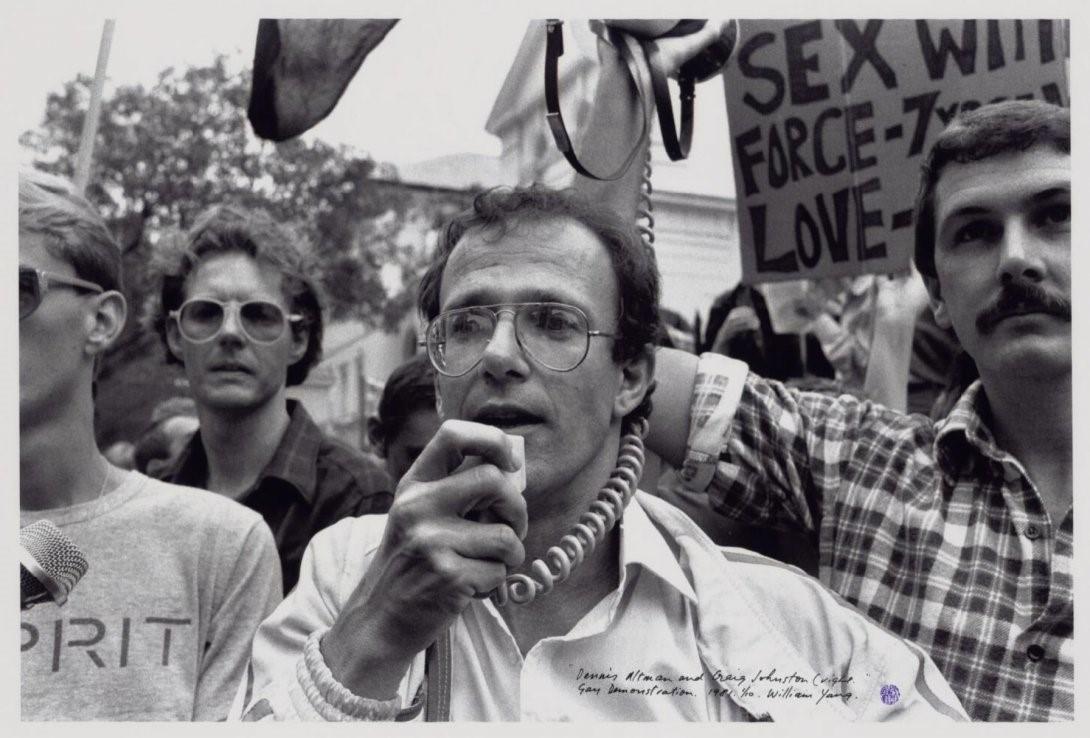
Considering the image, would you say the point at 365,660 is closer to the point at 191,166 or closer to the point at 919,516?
the point at 919,516

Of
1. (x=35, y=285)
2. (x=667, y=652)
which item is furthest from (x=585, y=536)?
(x=35, y=285)

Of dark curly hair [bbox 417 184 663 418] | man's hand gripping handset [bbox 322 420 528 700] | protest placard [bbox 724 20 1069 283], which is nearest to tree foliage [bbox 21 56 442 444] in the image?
protest placard [bbox 724 20 1069 283]

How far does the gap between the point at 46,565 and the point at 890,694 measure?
1464 millimetres

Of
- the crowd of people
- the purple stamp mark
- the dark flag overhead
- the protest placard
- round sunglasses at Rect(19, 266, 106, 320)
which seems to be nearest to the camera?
the crowd of people

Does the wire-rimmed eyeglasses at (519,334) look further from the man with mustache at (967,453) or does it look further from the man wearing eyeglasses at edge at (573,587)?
the man with mustache at (967,453)

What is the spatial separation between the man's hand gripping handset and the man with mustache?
2.90ft

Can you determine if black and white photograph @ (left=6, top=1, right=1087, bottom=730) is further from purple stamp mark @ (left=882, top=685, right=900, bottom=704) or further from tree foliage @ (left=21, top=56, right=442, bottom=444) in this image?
tree foliage @ (left=21, top=56, right=442, bottom=444)

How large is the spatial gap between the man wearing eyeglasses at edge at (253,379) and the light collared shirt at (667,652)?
1.11m

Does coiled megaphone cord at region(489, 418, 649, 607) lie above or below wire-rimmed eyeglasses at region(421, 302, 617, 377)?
below

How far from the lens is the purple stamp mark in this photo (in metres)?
2.02

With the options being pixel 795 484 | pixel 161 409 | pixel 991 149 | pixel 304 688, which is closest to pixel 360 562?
pixel 304 688

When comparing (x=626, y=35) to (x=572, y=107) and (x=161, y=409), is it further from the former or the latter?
(x=161, y=409)

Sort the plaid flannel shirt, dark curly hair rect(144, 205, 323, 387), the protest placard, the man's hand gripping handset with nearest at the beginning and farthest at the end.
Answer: the man's hand gripping handset, the plaid flannel shirt, the protest placard, dark curly hair rect(144, 205, 323, 387)

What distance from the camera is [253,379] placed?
128 inches
